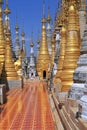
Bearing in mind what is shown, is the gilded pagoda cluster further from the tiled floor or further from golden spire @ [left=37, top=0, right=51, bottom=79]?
the tiled floor

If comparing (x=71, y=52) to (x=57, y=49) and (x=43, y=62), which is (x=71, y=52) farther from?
(x=43, y=62)

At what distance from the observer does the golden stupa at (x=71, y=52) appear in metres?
13.1

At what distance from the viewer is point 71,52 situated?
518 inches

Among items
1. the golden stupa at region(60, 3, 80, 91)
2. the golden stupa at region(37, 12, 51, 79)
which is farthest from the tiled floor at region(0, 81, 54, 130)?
the golden stupa at region(37, 12, 51, 79)

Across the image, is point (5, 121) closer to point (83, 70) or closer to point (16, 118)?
point (16, 118)

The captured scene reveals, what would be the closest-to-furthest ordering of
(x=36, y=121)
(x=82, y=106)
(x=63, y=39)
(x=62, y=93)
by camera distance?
(x=82, y=106), (x=36, y=121), (x=62, y=93), (x=63, y=39)

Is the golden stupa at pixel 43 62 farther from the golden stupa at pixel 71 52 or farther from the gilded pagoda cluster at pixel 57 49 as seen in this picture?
the golden stupa at pixel 71 52

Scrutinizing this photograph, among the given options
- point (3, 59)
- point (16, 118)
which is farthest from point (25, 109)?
point (3, 59)

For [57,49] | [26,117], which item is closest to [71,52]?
[26,117]

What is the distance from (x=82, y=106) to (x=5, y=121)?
4.72 m

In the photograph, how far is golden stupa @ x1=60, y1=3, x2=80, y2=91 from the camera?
1309 centimetres

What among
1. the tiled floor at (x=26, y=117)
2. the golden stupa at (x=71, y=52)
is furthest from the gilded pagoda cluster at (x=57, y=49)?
the tiled floor at (x=26, y=117)

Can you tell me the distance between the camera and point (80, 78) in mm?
9867

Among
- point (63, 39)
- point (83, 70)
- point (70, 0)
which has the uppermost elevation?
point (70, 0)
